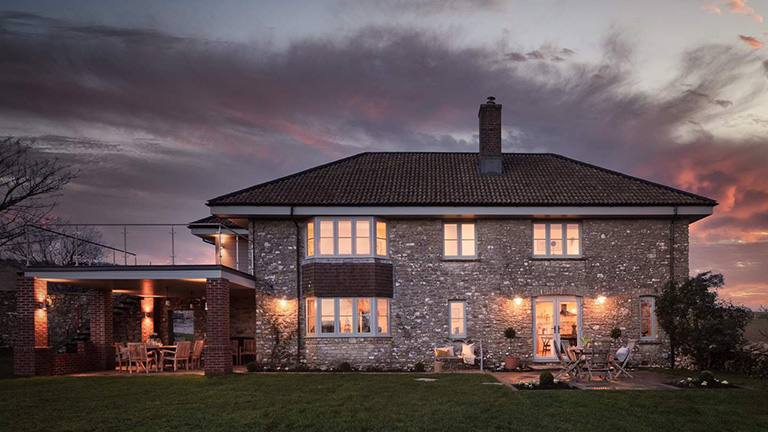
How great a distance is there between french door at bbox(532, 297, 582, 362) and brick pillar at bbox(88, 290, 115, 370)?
15043 mm

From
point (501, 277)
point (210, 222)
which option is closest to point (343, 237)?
point (501, 277)

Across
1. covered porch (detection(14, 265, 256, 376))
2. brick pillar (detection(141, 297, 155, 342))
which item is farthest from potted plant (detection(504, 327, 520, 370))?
brick pillar (detection(141, 297, 155, 342))

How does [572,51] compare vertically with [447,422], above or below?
above

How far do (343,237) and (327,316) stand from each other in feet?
8.91

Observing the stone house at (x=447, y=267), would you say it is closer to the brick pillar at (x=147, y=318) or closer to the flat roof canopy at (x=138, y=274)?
the flat roof canopy at (x=138, y=274)

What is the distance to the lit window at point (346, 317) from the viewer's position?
739 inches

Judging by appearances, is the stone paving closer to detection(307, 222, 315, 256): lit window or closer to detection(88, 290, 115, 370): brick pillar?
detection(307, 222, 315, 256): lit window

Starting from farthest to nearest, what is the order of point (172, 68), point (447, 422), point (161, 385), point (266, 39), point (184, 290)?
point (184, 290), point (172, 68), point (266, 39), point (161, 385), point (447, 422)

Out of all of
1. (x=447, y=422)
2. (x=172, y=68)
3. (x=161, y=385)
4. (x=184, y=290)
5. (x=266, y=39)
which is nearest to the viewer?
(x=447, y=422)

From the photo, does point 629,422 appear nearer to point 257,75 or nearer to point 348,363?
point 348,363

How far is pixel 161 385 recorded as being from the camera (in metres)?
14.7

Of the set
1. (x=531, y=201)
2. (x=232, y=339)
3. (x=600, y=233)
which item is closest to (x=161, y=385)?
(x=232, y=339)

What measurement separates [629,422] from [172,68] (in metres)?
17.1

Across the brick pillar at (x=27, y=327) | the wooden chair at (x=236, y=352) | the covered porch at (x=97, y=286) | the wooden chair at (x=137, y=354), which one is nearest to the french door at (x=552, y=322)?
the covered porch at (x=97, y=286)
